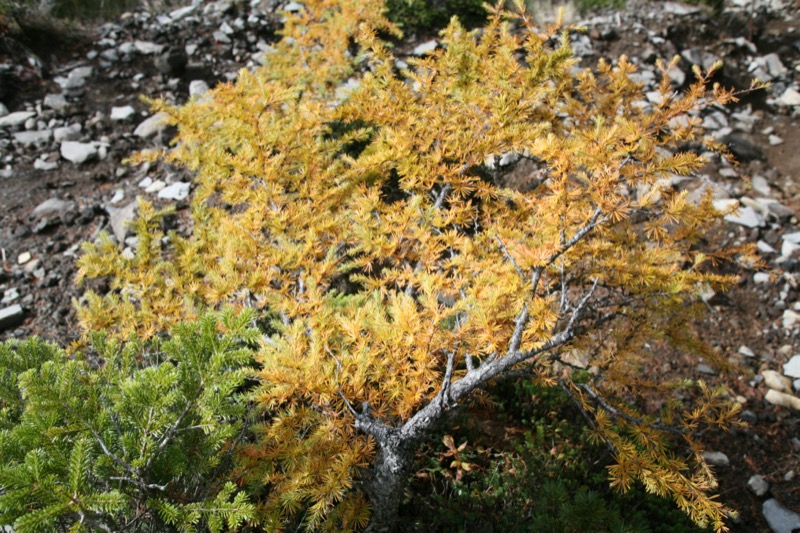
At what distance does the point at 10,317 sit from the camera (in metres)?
3.21

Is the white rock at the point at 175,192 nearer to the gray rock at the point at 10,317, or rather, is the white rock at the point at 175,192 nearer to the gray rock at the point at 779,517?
the gray rock at the point at 10,317

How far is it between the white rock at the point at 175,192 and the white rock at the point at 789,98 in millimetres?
5477

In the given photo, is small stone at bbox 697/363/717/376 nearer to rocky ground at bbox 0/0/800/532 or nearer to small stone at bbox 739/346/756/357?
rocky ground at bbox 0/0/800/532

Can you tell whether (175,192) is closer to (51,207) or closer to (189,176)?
(189,176)

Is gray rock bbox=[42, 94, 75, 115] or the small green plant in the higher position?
the small green plant

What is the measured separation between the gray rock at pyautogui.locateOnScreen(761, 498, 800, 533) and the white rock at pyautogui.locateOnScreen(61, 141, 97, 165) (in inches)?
202

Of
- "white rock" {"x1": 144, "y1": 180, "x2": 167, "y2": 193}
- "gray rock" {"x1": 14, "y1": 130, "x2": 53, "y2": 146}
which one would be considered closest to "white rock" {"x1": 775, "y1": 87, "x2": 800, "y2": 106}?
"white rock" {"x1": 144, "y1": 180, "x2": 167, "y2": 193}

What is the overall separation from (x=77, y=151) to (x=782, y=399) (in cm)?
535

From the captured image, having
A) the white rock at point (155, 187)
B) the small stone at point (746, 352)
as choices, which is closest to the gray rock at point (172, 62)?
the white rock at point (155, 187)

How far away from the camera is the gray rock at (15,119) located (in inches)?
176

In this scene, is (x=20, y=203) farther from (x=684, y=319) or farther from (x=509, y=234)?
(x=684, y=319)

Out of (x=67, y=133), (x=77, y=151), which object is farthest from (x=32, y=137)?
(x=77, y=151)

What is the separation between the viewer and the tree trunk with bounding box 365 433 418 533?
5.65 feet

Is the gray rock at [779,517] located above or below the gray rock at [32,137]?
below
